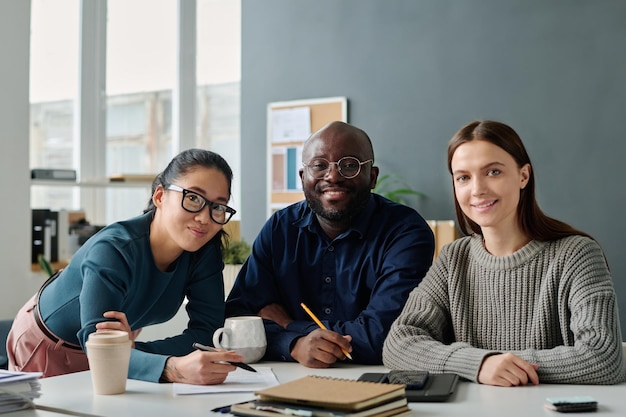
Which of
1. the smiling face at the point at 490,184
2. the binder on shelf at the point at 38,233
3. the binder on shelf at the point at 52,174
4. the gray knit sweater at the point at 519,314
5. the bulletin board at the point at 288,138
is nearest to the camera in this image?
the gray knit sweater at the point at 519,314

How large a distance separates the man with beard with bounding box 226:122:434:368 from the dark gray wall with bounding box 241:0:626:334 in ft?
8.30

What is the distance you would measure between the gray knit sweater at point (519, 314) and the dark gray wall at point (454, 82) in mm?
2758

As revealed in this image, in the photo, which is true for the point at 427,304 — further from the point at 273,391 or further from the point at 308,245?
the point at 273,391

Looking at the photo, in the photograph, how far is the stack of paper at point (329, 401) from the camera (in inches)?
47.7

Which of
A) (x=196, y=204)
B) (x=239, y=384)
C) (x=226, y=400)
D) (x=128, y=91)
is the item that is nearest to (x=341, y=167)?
(x=196, y=204)

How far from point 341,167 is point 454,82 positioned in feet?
9.21

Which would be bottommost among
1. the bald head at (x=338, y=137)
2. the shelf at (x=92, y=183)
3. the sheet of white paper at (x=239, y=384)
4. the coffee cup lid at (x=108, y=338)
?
the sheet of white paper at (x=239, y=384)

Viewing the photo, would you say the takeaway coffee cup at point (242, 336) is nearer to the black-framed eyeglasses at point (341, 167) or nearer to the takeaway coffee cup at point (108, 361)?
the takeaway coffee cup at point (108, 361)

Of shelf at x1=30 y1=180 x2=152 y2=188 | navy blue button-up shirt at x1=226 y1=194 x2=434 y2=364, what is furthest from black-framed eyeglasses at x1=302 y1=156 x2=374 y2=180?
shelf at x1=30 y1=180 x2=152 y2=188

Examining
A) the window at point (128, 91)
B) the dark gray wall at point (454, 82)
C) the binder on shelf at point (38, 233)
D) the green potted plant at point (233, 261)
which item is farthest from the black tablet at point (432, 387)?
the window at point (128, 91)

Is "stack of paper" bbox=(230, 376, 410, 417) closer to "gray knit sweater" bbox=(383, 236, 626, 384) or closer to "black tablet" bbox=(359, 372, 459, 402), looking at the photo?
"black tablet" bbox=(359, 372, 459, 402)

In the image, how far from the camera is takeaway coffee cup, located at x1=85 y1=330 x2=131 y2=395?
1488 mm

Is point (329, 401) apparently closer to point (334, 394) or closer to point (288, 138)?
point (334, 394)

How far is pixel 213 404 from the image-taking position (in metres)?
1.42
